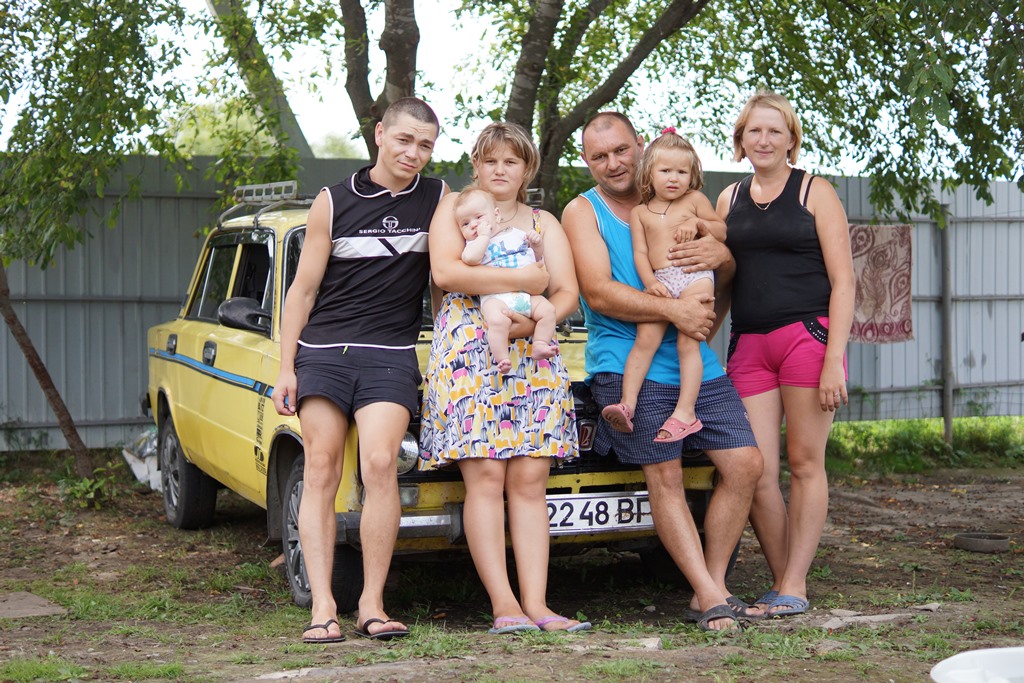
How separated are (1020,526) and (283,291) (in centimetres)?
526

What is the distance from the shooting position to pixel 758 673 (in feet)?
13.3

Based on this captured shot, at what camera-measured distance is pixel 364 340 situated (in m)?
4.94

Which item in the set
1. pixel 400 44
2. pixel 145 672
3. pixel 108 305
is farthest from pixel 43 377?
pixel 145 672

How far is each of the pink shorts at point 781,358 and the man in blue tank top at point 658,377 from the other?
13cm

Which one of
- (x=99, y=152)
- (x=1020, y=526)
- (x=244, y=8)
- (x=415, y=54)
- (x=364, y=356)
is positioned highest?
(x=244, y=8)

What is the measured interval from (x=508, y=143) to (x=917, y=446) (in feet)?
26.2

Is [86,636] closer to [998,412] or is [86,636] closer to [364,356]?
[364,356]

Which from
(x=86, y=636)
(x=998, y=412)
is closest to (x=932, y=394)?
(x=998, y=412)

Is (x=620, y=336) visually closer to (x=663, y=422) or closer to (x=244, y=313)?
(x=663, y=422)

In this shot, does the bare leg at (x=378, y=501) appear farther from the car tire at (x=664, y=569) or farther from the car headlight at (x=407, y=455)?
the car tire at (x=664, y=569)

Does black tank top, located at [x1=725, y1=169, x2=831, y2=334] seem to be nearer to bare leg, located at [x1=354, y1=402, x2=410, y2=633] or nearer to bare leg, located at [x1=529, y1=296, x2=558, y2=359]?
bare leg, located at [x1=529, y1=296, x2=558, y2=359]

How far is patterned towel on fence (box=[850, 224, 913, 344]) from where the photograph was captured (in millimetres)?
11414

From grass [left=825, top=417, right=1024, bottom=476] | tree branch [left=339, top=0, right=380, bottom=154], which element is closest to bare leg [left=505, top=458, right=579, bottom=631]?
tree branch [left=339, top=0, right=380, bottom=154]

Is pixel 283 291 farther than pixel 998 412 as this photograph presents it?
No
